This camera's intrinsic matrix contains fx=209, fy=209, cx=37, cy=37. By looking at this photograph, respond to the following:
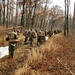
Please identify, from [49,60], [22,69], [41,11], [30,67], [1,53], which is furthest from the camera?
[41,11]

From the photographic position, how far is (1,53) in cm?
1180

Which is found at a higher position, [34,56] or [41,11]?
[41,11]

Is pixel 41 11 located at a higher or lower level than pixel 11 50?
higher

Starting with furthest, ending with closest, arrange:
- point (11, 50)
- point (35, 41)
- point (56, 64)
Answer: point (35, 41)
point (11, 50)
point (56, 64)

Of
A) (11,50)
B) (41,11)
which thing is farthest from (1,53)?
(41,11)

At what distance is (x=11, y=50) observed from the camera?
10969mm

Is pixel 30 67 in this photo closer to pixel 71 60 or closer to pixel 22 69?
pixel 22 69

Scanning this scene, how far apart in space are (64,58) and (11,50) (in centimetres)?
279

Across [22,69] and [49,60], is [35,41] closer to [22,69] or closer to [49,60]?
[49,60]

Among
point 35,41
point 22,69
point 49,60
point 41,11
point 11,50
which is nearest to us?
point 22,69

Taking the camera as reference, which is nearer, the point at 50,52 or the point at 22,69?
the point at 22,69

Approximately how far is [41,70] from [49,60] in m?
1.62

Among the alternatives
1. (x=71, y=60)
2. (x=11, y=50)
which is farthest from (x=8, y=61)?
(x=71, y=60)

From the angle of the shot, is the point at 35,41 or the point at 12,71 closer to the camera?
the point at 12,71
